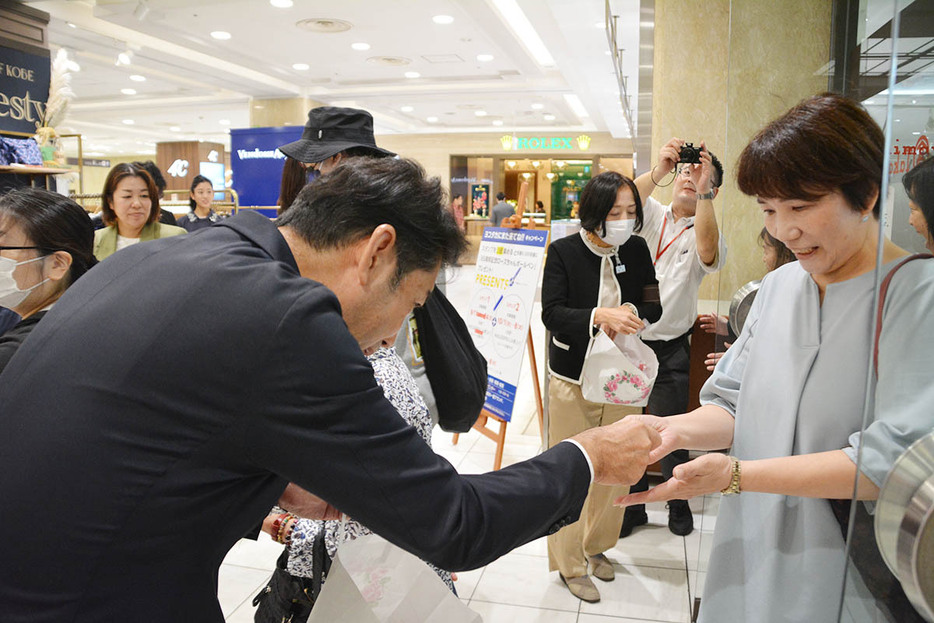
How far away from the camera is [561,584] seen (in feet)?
10.6

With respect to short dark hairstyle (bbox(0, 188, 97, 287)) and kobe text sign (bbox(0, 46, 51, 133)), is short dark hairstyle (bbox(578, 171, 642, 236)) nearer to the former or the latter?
short dark hairstyle (bbox(0, 188, 97, 287))

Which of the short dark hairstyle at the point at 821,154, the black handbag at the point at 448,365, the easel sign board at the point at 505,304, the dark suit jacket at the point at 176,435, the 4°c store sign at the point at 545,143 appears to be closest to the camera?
the dark suit jacket at the point at 176,435

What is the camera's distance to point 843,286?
3.76 ft

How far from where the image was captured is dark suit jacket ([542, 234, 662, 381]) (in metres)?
3.03


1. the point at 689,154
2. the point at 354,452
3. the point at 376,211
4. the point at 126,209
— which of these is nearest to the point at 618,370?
the point at 689,154

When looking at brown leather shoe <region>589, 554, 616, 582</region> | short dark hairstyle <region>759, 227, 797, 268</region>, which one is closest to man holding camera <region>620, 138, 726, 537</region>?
brown leather shoe <region>589, 554, 616, 582</region>

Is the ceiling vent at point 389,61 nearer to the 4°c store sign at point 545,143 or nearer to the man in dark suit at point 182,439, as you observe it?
the 4°c store sign at point 545,143

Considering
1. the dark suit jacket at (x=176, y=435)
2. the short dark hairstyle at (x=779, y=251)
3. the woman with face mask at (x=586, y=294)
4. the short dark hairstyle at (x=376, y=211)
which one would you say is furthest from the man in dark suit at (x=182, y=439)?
the woman with face mask at (x=586, y=294)

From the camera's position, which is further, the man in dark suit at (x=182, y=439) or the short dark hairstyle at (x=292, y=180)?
the short dark hairstyle at (x=292, y=180)

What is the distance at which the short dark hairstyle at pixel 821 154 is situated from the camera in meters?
1.02

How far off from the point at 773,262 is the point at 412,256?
0.99m

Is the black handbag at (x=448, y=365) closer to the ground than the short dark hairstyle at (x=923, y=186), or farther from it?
closer to the ground

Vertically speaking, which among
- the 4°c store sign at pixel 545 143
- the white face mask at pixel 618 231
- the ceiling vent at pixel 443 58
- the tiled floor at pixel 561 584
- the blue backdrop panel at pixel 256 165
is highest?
the ceiling vent at pixel 443 58

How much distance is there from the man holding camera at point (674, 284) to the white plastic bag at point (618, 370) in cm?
52
